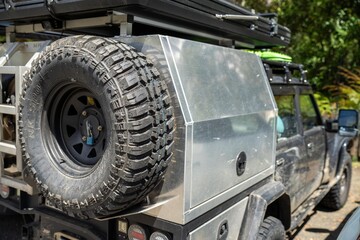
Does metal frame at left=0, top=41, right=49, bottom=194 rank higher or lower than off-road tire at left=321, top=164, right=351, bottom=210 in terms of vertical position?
higher

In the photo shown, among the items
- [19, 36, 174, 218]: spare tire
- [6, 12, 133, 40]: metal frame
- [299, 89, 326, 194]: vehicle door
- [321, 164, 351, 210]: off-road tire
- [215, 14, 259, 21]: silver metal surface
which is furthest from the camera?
[321, 164, 351, 210]: off-road tire

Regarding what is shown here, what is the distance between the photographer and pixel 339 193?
5.34m

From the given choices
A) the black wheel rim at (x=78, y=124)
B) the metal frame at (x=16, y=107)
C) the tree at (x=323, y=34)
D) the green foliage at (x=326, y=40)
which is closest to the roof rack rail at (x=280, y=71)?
the black wheel rim at (x=78, y=124)

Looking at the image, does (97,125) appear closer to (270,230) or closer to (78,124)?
(78,124)

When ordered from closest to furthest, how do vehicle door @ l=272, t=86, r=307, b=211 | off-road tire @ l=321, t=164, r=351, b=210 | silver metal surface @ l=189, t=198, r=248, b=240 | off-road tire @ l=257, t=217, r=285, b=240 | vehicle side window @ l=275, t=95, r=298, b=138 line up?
silver metal surface @ l=189, t=198, r=248, b=240
off-road tire @ l=257, t=217, r=285, b=240
vehicle door @ l=272, t=86, r=307, b=211
vehicle side window @ l=275, t=95, r=298, b=138
off-road tire @ l=321, t=164, r=351, b=210

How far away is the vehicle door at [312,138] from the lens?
4.12 metres

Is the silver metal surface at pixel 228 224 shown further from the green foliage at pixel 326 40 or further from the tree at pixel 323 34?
the tree at pixel 323 34

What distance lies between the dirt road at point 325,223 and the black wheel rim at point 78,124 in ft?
9.22

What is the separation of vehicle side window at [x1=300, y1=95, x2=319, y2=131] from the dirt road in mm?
1176

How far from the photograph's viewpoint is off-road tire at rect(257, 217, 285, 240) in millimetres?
2750

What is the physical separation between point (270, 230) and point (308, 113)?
6.57 ft

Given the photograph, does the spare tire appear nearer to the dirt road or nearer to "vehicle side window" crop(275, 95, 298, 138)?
"vehicle side window" crop(275, 95, 298, 138)

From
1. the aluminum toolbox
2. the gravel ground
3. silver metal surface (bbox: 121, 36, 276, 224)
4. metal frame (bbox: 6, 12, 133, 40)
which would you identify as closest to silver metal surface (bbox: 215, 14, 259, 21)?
the aluminum toolbox

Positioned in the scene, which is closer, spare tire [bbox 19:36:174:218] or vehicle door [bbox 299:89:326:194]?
spare tire [bbox 19:36:174:218]
